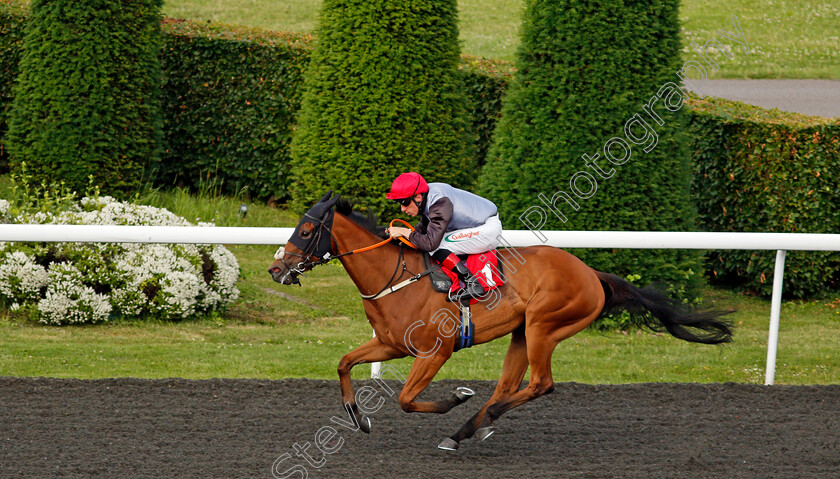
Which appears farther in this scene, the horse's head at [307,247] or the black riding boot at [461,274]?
the black riding boot at [461,274]

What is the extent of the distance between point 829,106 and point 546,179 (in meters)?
8.61

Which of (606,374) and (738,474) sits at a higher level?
(738,474)

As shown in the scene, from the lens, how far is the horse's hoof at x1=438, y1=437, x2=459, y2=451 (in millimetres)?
4129

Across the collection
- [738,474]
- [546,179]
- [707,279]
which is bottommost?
[707,279]

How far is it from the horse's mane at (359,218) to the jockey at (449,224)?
70 millimetres

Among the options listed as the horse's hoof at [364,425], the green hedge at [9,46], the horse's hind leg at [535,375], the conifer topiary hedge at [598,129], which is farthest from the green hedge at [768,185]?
the green hedge at [9,46]

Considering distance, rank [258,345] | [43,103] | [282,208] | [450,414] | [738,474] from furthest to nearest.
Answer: [282,208], [43,103], [258,345], [450,414], [738,474]

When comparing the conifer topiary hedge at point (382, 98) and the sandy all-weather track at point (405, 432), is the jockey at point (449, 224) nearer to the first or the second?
the sandy all-weather track at point (405, 432)

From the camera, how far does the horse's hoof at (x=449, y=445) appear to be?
413cm

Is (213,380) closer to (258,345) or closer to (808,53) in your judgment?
(258,345)

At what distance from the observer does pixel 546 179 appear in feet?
22.0

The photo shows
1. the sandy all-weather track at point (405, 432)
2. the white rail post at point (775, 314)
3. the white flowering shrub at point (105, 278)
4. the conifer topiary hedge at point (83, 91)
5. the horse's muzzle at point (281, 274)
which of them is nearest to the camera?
the horse's muzzle at point (281, 274)

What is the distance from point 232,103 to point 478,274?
21.4 ft

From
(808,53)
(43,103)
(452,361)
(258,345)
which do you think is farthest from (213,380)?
(808,53)
